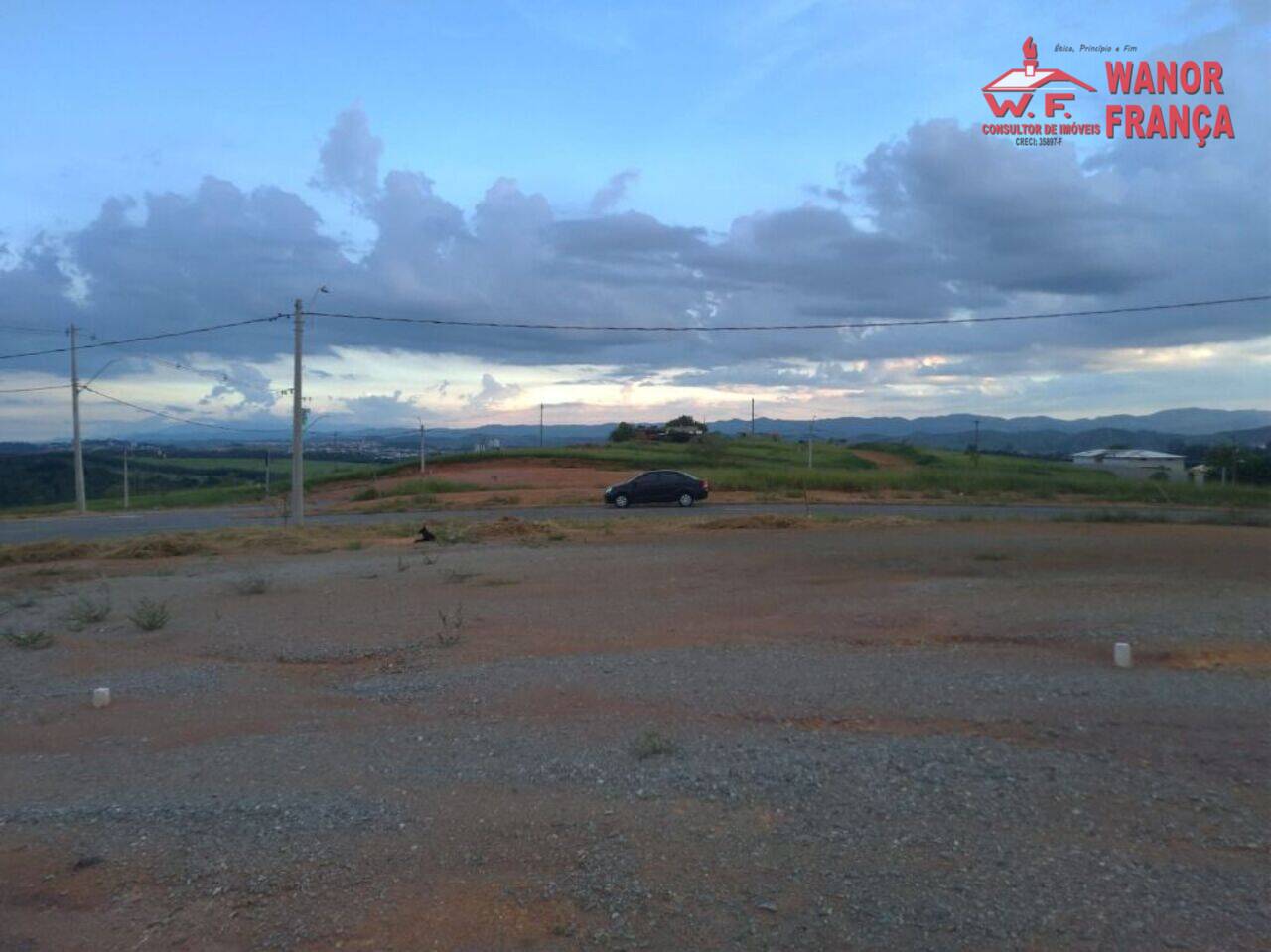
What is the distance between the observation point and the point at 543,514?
41250 millimetres

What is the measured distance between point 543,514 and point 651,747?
33.5 meters

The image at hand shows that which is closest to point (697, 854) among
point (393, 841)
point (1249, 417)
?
point (393, 841)

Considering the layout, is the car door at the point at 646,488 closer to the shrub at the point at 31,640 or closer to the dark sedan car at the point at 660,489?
the dark sedan car at the point at 660,489

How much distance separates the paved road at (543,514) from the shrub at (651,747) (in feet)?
94.9

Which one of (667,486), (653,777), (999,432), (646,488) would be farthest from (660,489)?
(999,432)

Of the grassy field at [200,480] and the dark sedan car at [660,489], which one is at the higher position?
the dark sedan car at [660,489]

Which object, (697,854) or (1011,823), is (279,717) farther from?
(1011,823)

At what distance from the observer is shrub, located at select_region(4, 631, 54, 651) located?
13.6 m

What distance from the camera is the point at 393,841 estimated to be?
6.41 metres

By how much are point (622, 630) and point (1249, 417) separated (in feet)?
539

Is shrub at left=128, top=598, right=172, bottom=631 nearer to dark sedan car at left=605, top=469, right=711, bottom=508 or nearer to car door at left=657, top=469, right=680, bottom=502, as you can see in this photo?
dark sedan car at left=605, top=469, right=711, bottom=508

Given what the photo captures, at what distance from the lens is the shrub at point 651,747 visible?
7914mm

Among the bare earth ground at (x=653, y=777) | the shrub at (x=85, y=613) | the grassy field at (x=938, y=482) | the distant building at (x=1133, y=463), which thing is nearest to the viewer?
the bare earth ground at (x=653, y=777)

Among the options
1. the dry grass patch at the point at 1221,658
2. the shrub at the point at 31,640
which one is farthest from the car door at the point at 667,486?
the dry grass patch at the point at 1221,658
